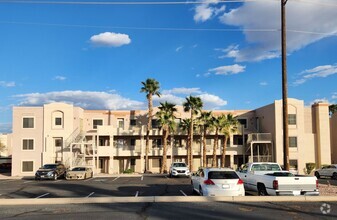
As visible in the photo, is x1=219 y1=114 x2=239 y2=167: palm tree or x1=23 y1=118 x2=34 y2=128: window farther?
x1=23 y1=118 x2=34 y2=128: window

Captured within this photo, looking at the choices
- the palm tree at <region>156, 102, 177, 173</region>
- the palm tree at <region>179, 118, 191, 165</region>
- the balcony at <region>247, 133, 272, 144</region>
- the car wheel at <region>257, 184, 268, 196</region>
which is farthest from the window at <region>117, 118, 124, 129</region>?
the car wheel at <region>257, 184, 268, 196</region>

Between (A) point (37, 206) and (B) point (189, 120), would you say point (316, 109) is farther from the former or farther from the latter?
(A) point (37, 206)

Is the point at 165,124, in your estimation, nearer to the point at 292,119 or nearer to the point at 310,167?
the point at 292,119

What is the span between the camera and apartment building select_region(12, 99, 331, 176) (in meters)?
48.0

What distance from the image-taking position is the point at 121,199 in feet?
47.6

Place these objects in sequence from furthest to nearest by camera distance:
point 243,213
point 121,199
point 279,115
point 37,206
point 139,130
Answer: point 139,130, point 279,115, point 121,199, point 37,206, point 243,213

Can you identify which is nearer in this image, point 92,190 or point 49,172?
point 92,190

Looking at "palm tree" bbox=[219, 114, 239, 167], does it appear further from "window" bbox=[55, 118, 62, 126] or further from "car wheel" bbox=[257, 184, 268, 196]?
"car wheel" bbox=[257, 184, 268, 196]

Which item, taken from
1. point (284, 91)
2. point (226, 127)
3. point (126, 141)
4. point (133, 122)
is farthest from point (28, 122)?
point (284, 91)

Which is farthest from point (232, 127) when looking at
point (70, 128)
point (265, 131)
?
point (70, 128)

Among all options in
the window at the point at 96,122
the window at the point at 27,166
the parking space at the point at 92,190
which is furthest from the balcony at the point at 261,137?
the window at the point at 27,166

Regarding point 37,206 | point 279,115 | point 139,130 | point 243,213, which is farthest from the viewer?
point 139,130

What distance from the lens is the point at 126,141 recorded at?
5191 centimetres

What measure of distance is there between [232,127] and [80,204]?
37175 millimetres
